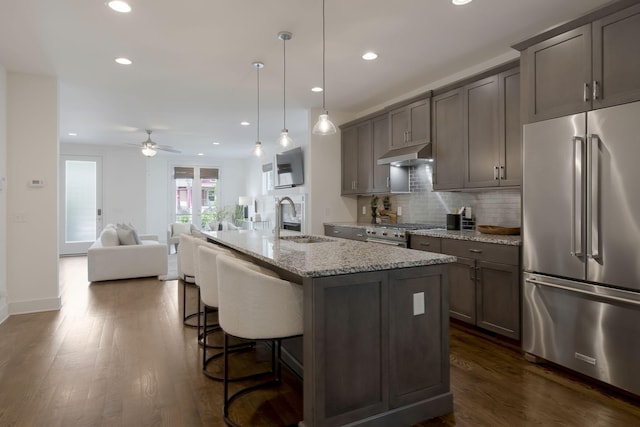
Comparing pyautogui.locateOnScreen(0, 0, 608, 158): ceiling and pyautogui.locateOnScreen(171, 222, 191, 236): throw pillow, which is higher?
pyautogui.locateOnScreen(0, 0, 608, 158): ceiling

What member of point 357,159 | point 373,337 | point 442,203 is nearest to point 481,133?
point 442,203

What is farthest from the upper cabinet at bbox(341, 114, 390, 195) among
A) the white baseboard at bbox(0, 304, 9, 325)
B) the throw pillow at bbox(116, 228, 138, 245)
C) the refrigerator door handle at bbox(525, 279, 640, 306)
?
the white baseboard at bbox(0, 304, 9, 325)

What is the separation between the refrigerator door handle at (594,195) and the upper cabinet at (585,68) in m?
0.27

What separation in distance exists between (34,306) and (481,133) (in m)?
5.14

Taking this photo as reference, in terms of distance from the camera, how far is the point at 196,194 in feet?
34.6

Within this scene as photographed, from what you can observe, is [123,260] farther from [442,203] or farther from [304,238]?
[442,203]

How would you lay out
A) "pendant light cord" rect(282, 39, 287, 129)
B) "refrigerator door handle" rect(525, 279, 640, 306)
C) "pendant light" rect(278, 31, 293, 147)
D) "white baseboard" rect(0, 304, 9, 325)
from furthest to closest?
1. "white baseboard" rect(0, 304, 9, 325)
2. "pendant light cord" rect(282, 39, 287, 129)
3. "pendant light" rect(278, 31, 293, 147)
4. "refrigerator door handle" rect(525, 279, 640, 306)

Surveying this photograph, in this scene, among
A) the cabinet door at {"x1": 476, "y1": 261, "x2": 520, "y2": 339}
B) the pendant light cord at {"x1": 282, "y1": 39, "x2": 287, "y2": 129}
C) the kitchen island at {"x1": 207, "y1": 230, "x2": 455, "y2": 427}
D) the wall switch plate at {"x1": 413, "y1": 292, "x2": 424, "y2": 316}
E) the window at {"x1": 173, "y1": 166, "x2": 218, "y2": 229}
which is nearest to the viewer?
the kitchen island at {"x1": 207, "y1": 230, "x2": 455, "y2": 427}

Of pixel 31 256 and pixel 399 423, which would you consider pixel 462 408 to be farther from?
pixel 31 256

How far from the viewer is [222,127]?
697 centimetres

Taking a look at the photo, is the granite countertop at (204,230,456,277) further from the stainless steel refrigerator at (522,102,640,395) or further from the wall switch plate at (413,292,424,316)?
the stainless steel refrigerator at (522,102,640,395)

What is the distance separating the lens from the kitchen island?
179cm

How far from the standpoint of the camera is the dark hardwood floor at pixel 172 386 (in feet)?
6.85

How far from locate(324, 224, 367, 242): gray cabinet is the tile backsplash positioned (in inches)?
25.0
